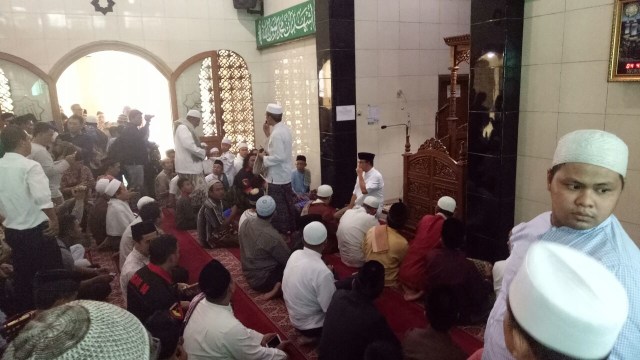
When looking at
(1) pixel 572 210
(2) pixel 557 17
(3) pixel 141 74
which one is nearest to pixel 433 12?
(2) pixel 557 17

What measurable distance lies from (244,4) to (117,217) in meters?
4.94

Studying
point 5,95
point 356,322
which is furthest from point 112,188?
point 5,95

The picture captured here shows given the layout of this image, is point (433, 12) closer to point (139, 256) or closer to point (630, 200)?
point (630, 200)

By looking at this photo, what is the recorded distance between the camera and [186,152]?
18.0ft

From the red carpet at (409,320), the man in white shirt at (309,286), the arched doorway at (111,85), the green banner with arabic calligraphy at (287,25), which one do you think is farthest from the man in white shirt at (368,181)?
the arched doorway at (111,85)

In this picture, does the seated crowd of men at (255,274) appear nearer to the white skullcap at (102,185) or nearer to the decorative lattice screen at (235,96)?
the white skullcap at (102,185)

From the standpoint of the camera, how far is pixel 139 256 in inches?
125

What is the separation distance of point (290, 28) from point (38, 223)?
188 inches

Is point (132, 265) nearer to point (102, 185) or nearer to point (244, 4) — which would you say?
point (102, 185)

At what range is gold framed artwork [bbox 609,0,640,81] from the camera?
2932mm

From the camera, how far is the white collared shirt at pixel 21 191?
9.96 feet

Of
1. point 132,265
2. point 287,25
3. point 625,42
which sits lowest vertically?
point 132,265

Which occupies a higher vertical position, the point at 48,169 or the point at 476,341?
the point at 48,169

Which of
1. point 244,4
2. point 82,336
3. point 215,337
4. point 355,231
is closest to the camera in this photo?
point 82,336
